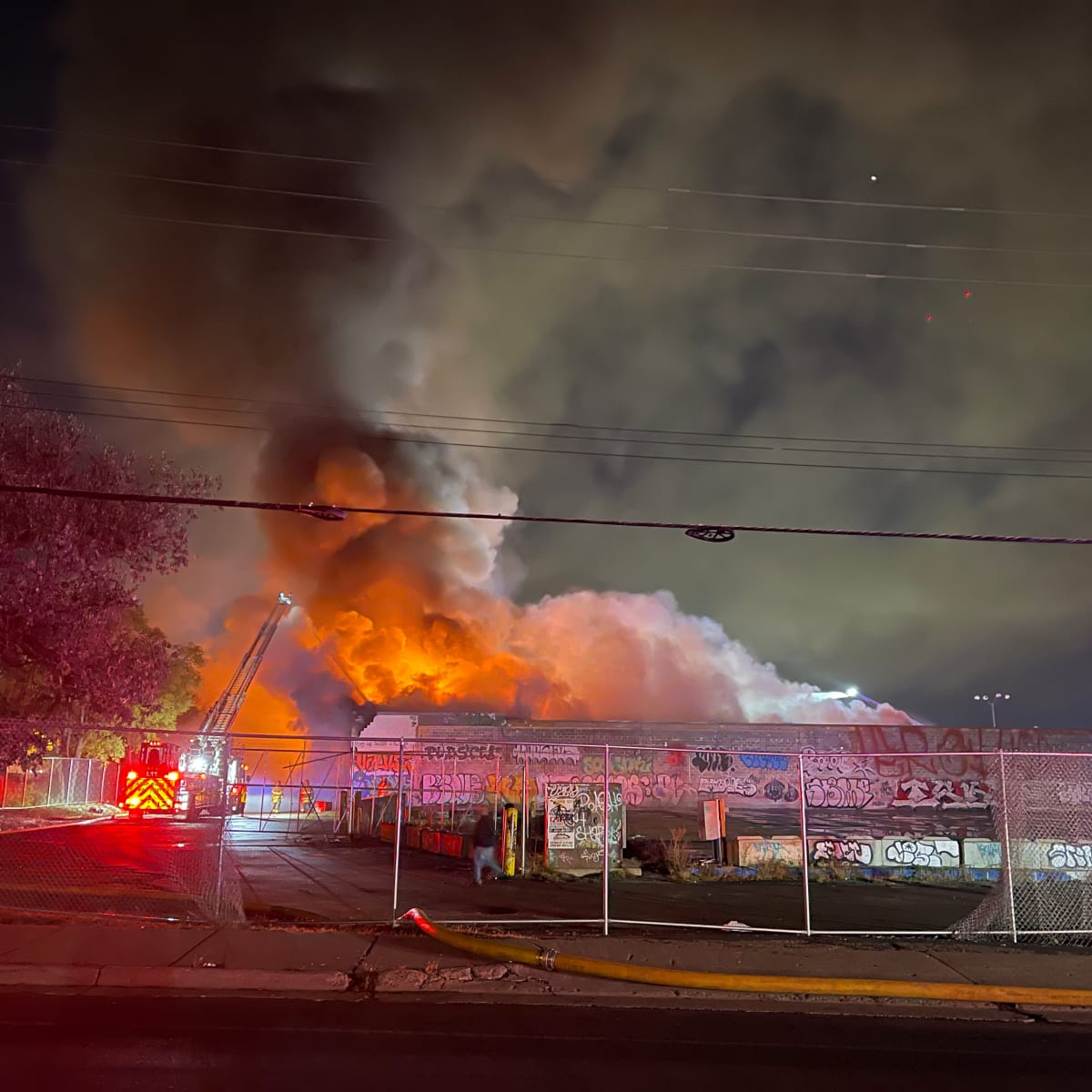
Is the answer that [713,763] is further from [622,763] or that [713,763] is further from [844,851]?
[844,851]

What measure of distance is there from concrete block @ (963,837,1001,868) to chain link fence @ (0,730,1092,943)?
30 mm

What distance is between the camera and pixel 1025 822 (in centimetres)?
1104

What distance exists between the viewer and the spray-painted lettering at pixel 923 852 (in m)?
16.6

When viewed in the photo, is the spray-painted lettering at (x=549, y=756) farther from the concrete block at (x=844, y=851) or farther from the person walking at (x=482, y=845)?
the person walking at (x=482, y=845)

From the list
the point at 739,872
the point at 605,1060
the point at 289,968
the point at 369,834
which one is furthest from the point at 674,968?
the point at 369,834

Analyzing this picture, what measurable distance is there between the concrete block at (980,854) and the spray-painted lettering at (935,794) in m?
18.5

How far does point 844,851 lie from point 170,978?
497 inches

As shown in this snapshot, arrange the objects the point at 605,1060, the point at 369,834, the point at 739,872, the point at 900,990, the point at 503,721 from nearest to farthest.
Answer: the point at 605,1060
the point at 900,990
the point at 739,872
the point at 369,834
the point at 503,721

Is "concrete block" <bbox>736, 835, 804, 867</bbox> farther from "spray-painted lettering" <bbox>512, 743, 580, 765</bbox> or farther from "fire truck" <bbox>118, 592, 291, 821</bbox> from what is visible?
"spray-painted lettering" <bbox>512, 743, 580, 765</bbox>

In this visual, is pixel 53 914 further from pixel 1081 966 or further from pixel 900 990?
pixel 1081 966

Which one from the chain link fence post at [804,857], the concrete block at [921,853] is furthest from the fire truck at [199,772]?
the concrete block at [921,853]

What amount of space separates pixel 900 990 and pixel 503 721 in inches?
1599

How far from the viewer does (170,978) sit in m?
8.21

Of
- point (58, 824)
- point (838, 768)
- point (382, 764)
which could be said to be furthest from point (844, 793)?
point (58, 824)
